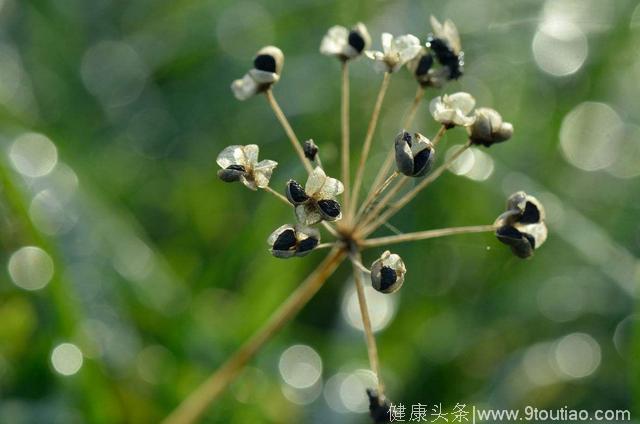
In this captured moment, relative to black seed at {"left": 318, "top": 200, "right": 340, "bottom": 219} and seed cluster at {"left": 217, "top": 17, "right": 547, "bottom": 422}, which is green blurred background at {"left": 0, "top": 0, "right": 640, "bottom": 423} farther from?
black seed at {"left": 318, "top": 200, "right": 340, "bottom": 219}

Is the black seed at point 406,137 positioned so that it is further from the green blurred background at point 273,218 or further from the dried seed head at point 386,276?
the green blurred background at point 273,218

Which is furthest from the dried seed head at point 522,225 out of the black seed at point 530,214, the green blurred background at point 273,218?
the green blurred background at point 273,218

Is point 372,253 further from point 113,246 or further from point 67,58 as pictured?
point 67,58

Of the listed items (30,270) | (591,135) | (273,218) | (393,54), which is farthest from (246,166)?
(591,135)

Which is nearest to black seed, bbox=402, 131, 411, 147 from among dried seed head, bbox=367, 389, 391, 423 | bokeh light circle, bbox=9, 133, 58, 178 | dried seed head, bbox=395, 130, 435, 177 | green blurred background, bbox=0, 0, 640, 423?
dried seed head, bbox=395, 130, 435, 177

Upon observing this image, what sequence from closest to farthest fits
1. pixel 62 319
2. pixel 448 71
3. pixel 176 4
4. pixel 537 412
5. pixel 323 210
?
pixel 323 210 → pixel 448 71 → pixel 62 319 → pixel 537 412 → pixel 176 4

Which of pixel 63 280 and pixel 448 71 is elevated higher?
pixel 448 71

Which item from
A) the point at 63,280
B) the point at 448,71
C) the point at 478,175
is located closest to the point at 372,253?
the point at 478,175

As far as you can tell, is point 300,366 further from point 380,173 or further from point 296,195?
point 296,195

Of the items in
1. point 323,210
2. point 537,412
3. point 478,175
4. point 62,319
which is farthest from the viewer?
point 478,175
